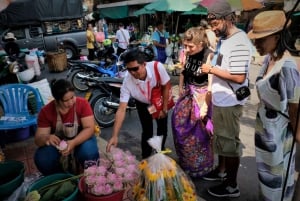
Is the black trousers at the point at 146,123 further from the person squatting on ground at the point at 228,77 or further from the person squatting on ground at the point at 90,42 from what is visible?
the person squatting on ground at the point at 90,42

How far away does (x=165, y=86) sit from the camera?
118 inches

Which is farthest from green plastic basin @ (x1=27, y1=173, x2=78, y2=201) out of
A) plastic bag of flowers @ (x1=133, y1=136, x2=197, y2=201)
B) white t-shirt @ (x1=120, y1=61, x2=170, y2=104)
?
white t-shirt @ (x1=120, y1=61, x2=170, y2=104)

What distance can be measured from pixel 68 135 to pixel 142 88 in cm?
87

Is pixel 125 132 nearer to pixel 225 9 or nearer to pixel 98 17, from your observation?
pixel 225 9

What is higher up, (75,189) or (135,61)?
(135,61)

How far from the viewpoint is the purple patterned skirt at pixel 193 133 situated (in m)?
2.91

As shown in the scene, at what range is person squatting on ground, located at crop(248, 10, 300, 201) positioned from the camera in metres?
1.80

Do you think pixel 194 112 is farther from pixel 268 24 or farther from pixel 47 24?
pixel 47 24

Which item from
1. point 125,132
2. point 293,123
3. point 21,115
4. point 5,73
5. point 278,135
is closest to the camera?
point 293,123

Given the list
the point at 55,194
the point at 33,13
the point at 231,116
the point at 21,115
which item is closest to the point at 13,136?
the point at 21,115

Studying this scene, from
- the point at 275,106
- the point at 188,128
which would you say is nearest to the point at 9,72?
the point at 188,128

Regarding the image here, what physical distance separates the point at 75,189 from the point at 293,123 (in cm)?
158

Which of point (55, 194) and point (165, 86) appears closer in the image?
point (55, 194)

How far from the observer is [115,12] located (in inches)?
889
